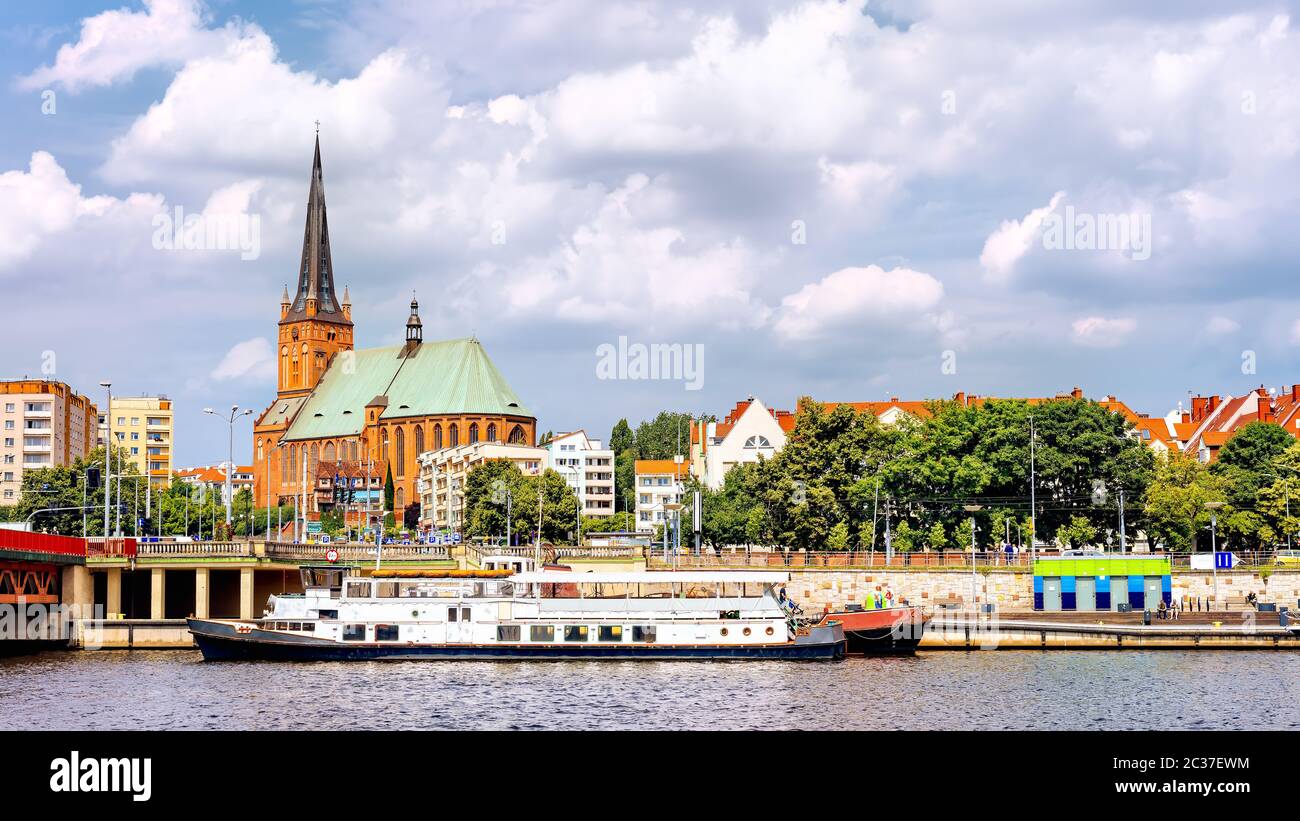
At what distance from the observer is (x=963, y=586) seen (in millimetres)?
102125

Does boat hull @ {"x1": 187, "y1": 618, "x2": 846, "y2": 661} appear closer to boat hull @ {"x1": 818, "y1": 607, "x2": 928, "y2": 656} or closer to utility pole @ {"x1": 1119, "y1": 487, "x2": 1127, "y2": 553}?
boat hull @ {"x1": 818, "y1": 607, "x2": 928, "y2": 656}

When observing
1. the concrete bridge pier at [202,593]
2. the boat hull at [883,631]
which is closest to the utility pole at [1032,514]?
the boat hull at [883,631]

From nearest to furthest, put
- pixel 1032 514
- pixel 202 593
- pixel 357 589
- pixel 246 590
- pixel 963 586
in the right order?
pixel 357 589 → pixel 202 593 → pixel 246 590 → pixel 963 586 → pixel 1032 514

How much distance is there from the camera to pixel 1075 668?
218 feet

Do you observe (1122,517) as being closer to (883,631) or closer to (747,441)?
(883,631)

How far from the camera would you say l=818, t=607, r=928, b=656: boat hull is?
245ft

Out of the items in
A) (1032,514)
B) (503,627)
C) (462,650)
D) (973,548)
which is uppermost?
(1032,514)

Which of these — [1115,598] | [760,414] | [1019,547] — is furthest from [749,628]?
[760,414]

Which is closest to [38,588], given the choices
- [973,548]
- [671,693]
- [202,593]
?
[202,593]

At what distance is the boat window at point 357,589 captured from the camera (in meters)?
74.0

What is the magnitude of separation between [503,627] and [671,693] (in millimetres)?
17301

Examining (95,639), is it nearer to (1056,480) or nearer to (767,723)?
(767,723)

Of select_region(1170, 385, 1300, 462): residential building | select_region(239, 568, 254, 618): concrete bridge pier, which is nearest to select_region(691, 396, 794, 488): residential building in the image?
select_region(1170, 385, 1300, 462): residential building
